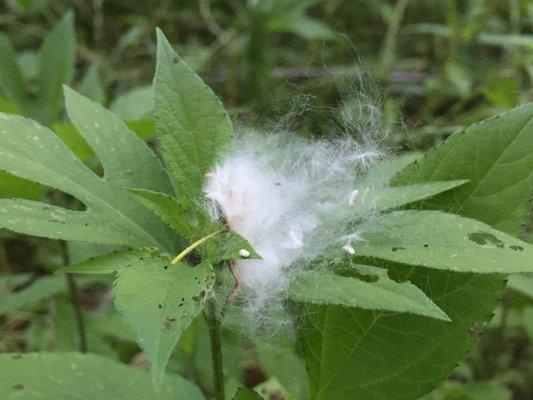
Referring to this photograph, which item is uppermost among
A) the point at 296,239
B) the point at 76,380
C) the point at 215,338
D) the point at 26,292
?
the point at 296,239

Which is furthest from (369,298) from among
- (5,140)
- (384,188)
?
(5,140)

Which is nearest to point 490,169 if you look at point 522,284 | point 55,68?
point 522,284

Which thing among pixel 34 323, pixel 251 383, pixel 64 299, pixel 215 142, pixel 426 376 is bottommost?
pixel 251 383

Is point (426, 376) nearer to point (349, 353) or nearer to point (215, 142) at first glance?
point (349, 353)

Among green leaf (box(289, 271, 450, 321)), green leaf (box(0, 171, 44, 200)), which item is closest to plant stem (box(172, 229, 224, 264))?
green leaf (box(289, 271, 450, 321))

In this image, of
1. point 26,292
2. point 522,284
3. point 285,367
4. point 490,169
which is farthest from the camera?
point 26,292

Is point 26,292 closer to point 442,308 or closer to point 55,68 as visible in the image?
point 55,68

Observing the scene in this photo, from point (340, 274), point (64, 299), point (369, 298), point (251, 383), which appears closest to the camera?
point (369, 298)

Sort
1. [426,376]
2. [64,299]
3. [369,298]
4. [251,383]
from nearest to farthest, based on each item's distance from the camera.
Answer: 1. [369,298]
2. [426,376]
3. [64,299]
4. [251,383]
